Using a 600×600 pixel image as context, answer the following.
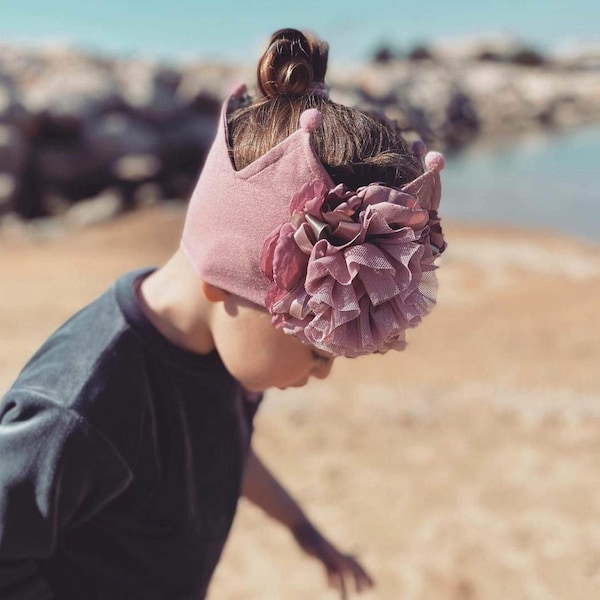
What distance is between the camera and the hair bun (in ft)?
3.87

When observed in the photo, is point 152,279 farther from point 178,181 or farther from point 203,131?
point 203,131

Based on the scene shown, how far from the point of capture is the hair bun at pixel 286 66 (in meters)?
1.18

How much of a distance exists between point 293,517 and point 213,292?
727 millimetres

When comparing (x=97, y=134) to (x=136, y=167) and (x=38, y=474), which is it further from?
(x=38, y=474)

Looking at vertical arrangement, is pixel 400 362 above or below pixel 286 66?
below

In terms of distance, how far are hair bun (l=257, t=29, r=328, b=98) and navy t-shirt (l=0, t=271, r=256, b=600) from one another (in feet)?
1.41

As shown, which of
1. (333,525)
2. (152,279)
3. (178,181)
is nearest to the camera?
(152,279)

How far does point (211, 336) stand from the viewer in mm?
1346

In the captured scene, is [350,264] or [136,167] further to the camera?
[136,167]

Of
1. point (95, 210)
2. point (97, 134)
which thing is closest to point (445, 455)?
point (95, 210)

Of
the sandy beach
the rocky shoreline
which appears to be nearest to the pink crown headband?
the sandy beach

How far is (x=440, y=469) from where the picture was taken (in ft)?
11.9

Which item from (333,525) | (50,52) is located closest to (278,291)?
(333,525)

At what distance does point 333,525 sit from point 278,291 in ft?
7.49
